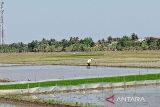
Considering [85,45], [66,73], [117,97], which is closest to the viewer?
[117,97]

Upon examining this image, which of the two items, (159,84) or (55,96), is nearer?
(55,96)

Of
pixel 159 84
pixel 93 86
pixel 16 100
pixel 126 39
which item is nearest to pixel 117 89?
pixel 93 86

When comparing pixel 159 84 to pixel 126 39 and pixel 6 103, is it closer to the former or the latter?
pixel 6 103

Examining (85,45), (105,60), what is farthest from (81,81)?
(85,45)

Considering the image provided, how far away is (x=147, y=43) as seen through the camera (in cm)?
9688

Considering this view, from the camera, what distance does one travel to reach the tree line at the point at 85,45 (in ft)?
306

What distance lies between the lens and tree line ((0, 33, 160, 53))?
93.4 metres

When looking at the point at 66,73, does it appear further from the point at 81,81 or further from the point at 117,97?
the point at 117,97

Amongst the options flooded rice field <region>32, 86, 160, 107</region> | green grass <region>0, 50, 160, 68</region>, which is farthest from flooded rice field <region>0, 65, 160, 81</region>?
flooded rice field <region>32, 86, 160, 107</region>

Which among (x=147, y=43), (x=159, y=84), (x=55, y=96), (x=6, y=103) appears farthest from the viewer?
(x=147, y=43)

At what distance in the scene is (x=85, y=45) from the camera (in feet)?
331

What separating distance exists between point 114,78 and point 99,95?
5162mm

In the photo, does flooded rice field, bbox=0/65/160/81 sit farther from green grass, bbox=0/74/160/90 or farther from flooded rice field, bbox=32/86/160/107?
flooded rice field, bbox=32/86/160/107

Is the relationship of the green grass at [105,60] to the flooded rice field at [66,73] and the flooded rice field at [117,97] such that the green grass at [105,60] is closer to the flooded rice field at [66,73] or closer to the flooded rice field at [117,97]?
the flooded rice field at [66,73]
